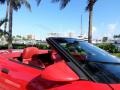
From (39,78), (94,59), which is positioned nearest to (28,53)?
(39,78)

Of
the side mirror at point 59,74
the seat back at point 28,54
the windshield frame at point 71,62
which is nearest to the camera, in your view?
the side mirror at point 59,74

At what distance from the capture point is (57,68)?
3.24 metres

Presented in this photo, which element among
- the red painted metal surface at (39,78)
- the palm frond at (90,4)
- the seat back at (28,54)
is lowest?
the red painted metal surface at (39,78)

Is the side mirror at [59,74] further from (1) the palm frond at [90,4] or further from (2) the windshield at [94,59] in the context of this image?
(1) the palm frond at [90,4]

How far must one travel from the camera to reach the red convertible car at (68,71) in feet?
10.5

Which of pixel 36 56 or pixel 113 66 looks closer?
pixel 113 66

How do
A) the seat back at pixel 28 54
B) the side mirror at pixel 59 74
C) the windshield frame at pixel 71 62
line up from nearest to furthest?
the side mirror at pixel 59 74 → the windshield frame at pixel 71 62 → the seat back at pixel 28 54

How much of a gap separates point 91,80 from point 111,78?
0.19 metres

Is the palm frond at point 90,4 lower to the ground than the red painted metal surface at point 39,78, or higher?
higher

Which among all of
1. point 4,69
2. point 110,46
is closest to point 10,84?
point 4,69

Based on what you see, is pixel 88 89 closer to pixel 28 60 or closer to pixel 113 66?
pixel 113 66

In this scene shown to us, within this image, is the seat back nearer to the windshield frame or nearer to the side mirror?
the windshield frame

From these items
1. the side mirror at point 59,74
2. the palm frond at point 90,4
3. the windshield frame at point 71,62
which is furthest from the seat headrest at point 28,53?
the palm frond at point 90,4

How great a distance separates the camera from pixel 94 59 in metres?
3.78
